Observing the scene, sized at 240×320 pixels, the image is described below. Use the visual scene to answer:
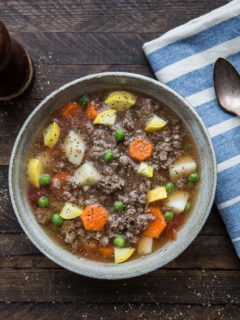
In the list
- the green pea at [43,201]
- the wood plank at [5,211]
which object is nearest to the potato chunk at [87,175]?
the green pea at [43,201]

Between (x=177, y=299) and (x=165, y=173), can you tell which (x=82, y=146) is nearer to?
(x=165, y=173)

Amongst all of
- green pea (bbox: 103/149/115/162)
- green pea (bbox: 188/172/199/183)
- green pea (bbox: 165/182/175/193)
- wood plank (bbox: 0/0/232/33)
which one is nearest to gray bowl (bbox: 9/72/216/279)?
green pea (bbox: 188/172/199/183)

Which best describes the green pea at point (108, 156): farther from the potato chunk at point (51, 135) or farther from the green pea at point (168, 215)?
the green pea at point (168, 215)

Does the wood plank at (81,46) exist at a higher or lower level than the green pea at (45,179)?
higher

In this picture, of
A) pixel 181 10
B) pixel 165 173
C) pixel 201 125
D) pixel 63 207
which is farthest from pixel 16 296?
pixel 181 10

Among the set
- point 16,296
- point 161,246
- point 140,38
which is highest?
point 140,38

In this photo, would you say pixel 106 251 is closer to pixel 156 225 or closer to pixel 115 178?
pixel 156 225
